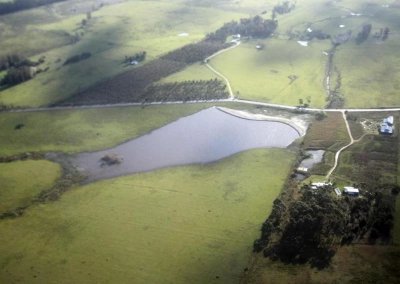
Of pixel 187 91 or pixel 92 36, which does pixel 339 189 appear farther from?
pixel 92 36

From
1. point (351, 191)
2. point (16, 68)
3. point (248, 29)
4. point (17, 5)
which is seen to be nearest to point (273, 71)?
point (248, 29)

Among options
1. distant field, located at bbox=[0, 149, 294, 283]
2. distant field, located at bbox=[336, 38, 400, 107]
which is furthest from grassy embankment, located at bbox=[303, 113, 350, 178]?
distant field, located at bbox=[336, 38, 400, 107]

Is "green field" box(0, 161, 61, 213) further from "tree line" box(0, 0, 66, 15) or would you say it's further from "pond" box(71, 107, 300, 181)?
"tree line" box(0, 0, 66, 15)

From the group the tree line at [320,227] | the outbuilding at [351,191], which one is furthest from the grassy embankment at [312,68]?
the tree line at [320,227]

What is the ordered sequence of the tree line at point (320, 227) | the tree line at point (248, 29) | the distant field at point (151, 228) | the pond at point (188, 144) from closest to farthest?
1. the distant field at point (151, 228)
2. the tree line at point (320, 227)
3. the pond at point (188, 144)
4. the tree line at point (248, 29)

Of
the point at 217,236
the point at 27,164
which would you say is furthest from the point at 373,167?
the point at 27,164

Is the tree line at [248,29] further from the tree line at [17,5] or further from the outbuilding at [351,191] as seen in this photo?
the tree line at [17,5]
